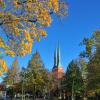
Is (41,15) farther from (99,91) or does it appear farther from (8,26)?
(99,91)

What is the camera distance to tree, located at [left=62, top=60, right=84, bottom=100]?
88.7 meters

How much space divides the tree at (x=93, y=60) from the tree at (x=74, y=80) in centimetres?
3110

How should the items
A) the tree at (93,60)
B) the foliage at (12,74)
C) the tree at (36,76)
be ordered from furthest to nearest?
the foliage at (12,74), the tree at (36,76), the tree at (93,60)

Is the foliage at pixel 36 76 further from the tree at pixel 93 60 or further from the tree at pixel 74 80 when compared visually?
the tree at pixel 93 60

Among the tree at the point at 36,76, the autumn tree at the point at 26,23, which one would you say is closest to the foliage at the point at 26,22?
the autumn tree at the point at 26,23

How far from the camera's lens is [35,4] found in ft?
63.4

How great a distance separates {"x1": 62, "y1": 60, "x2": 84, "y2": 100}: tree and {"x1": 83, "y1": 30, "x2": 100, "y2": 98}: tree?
31.1m

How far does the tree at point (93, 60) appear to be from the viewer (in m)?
52.7

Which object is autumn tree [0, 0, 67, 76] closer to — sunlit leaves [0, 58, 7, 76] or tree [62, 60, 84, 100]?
sunlit leaves [0, 58, 7, 76]

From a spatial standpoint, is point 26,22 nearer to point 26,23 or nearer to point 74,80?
point 26,23

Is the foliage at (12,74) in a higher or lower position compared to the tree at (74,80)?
higher

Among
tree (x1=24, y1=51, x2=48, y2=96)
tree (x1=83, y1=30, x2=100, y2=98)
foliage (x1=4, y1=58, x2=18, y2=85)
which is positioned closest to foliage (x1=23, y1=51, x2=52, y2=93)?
tree (x1=24, y1=51, x2=48, y2=96)

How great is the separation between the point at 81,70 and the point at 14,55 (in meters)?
68.1

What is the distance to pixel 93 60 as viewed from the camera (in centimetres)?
5431
